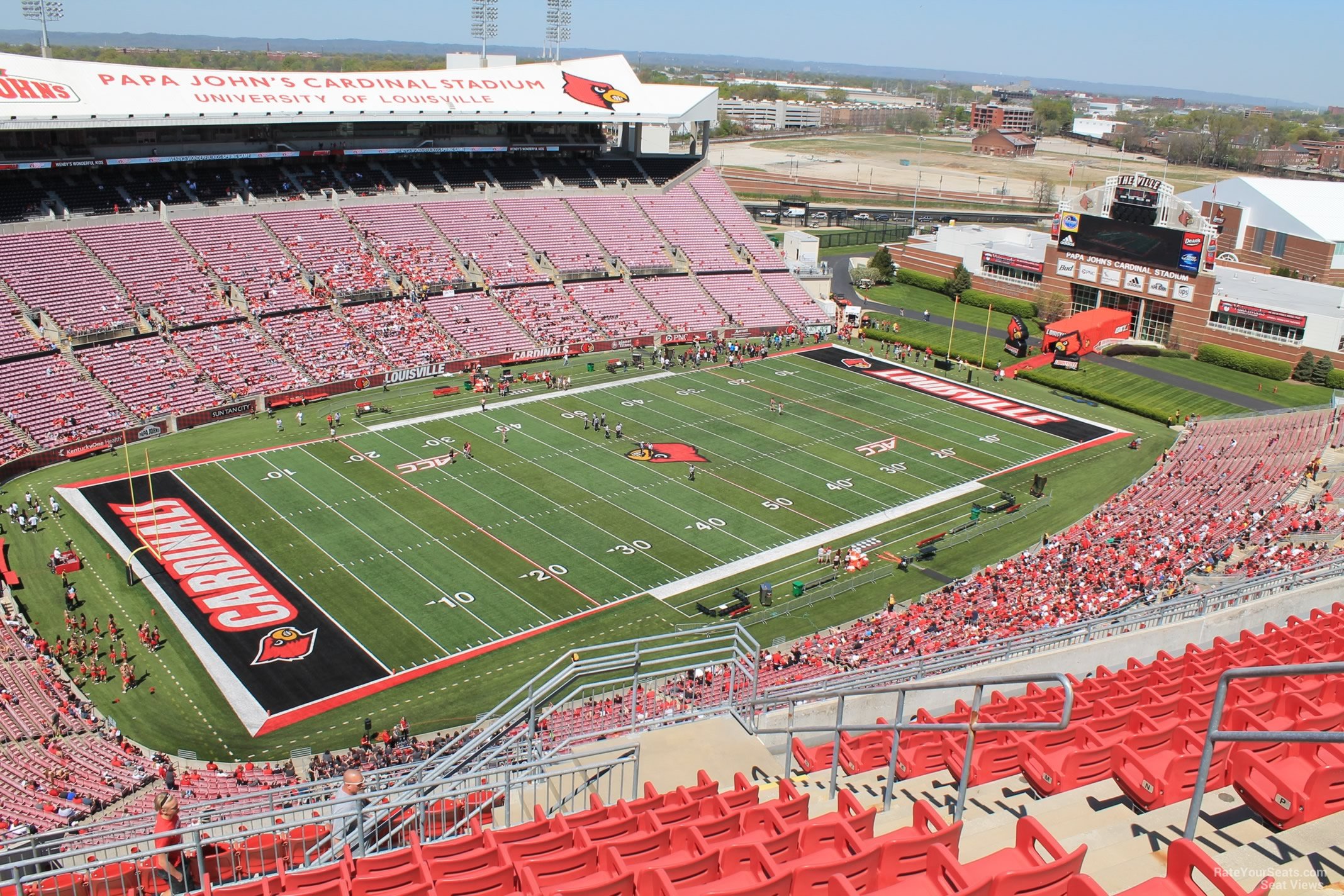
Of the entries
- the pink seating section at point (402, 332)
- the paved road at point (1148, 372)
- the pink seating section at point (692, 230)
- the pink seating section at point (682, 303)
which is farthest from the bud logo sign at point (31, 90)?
the paved road at point (1148, 372)

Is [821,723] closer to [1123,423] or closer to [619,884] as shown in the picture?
[619,884]

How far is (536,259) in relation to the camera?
202 feet

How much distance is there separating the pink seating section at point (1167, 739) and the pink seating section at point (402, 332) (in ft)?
134

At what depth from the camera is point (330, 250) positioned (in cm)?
5628

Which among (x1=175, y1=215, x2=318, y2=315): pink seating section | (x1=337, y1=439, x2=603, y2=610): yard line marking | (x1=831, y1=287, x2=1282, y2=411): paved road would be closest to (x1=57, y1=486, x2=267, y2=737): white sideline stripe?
(x1=337, y1=439, x2=603, y2=610): yard line marking

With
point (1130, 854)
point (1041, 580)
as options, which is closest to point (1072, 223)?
point (1041, 580)

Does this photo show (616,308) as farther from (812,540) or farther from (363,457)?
(812,540)

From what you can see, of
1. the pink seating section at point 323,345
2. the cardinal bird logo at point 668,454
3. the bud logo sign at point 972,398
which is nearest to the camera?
the cardinal bird logo at point 668,454

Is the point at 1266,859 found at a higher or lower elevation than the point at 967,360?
higher

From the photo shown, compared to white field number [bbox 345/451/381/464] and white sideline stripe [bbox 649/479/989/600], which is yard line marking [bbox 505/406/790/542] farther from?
white field number [bbox 345/451/381/464]

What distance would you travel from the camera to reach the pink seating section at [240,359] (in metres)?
47.7

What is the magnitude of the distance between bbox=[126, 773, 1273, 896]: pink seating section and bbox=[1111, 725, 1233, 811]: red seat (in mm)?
1205

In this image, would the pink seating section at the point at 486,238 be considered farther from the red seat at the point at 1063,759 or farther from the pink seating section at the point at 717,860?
the red seat at the point at 1063,759

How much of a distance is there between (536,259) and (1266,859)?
184ft
